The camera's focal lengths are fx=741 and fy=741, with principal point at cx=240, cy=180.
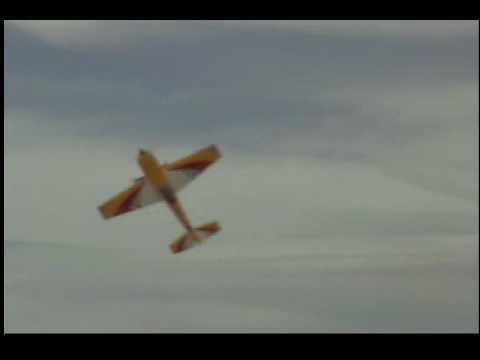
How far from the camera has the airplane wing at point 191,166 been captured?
48.3 m

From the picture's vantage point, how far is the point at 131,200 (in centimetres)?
4859

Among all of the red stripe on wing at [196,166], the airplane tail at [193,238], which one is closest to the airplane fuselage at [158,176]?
the red stripe on wing at [196,166]

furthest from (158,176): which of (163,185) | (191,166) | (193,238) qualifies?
(193,238)

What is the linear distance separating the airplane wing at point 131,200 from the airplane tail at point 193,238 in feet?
14.5

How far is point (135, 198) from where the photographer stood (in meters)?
48.6

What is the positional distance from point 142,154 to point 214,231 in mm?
8967

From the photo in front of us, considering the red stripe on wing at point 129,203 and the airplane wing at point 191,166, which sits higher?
the airplane wing at point 191,166

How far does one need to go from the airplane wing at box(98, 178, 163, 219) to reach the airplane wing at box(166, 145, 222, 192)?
1.54 meters

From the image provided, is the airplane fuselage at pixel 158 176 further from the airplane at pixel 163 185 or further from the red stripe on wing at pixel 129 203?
the red stripe on wing at pixel 129 203

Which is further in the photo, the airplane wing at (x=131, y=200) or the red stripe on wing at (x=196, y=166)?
the red stripe on wing at (x=196, y=166)

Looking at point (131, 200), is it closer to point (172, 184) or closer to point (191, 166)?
point (172, 184)

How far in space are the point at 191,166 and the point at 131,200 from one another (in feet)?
14.8

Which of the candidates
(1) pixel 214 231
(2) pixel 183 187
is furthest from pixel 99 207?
(1) pixel 214 231

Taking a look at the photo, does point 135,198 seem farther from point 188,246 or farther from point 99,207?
point 188,246
